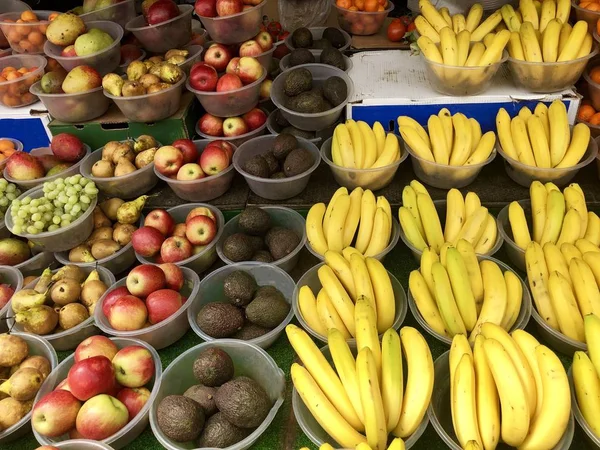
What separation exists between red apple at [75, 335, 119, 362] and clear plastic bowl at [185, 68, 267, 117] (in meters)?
1.25

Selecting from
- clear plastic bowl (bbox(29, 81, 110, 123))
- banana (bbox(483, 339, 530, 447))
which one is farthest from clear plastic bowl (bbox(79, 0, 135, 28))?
banana (bbox(483, 339, 530, 447))

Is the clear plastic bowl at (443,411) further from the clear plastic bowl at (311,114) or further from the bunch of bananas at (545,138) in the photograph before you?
the clear plastic bowl at (311,114)

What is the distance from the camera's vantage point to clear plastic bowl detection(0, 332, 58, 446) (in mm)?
1454

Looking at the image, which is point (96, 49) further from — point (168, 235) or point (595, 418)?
point (595, 418)

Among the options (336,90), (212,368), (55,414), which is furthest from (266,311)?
(336,90)

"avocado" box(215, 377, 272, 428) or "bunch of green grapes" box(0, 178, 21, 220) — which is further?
"bunch of green grapes" box(0, 178, 21, 220)

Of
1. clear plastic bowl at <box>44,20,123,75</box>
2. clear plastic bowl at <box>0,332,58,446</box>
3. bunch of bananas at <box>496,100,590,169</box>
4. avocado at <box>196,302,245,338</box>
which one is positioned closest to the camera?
clear plastic bowl at <box>0,332,58,446</box>

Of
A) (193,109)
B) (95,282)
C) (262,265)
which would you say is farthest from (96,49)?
(262,265)

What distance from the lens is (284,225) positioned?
2137mm

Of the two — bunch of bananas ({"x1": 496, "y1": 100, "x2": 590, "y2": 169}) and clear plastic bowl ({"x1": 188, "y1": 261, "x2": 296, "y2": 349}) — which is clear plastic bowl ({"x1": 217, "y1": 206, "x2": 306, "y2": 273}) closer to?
clear plastic bowl ({"x1": 188, "y1": 261, "x2": 296, "y2": 349})

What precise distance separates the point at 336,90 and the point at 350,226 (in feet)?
2.49

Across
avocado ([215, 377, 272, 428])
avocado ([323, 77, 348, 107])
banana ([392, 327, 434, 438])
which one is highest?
avocado ([323, 77, 348, 107])

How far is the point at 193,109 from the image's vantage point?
255cm

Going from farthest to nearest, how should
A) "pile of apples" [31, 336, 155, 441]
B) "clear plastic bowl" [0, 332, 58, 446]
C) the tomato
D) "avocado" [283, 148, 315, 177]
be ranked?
the tomato, "avocado" [283, 148, 315, 177], "clear plastic bowl" [0, 332, 58, 446], "pile of apples" [31, 336, 155, 441]
